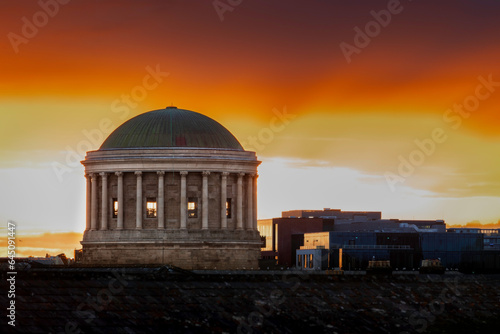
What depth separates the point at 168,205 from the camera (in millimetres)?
192000

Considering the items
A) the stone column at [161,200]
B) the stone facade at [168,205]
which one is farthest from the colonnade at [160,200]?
the stone facade at [168,205]

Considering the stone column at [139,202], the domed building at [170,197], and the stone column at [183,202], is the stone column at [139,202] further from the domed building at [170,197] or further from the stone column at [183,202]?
the stone column at [183,202]

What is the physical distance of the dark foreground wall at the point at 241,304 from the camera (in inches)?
3068

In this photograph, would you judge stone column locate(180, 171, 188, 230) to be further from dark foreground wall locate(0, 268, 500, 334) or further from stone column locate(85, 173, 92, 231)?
dark foreground wall locate(0, 268, 500, 334)

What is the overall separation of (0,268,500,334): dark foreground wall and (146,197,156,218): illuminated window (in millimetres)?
96015

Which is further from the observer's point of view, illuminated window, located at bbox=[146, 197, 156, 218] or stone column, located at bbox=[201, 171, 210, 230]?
illuminated window, located at bbox=[146, 197, 156, 218]

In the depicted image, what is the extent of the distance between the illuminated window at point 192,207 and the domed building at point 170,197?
0.07 m

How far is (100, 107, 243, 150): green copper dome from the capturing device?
192375 mm

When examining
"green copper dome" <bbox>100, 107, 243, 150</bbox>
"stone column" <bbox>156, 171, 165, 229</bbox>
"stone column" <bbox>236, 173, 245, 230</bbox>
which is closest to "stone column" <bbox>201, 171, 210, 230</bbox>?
"green copper dome" <bbox>100, 107, 243, 150</bbox>

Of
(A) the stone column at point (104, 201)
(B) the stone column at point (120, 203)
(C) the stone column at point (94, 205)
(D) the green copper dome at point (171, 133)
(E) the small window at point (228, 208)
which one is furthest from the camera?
(E) the small window at point (228, 208)

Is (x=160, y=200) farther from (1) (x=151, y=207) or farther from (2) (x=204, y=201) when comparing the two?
(2) (x=204, y=201)


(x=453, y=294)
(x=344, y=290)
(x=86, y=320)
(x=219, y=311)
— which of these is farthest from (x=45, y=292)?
(x=453, y=294)

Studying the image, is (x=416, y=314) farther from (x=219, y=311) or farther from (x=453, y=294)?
(x=219, y=311)

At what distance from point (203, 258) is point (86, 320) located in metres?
115
